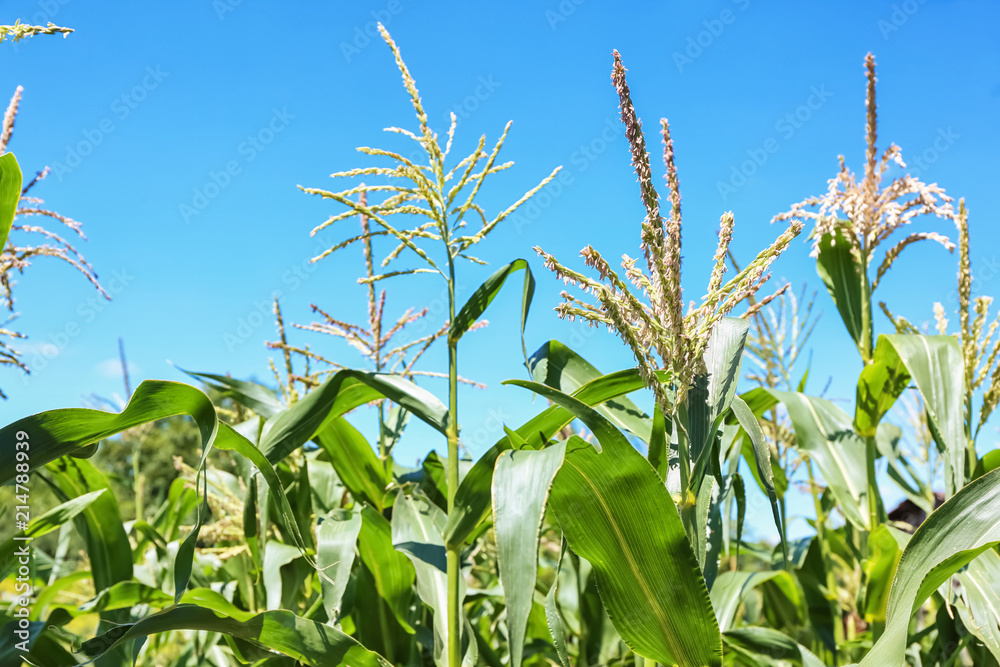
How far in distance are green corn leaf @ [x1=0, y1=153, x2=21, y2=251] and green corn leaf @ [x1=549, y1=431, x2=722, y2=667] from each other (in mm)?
1196

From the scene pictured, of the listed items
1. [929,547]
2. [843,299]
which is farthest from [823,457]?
[929,547]

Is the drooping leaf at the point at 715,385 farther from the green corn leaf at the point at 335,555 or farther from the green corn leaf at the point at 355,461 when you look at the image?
the green corn leaf at the point at 355,461

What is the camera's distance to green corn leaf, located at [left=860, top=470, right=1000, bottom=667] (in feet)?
3.72

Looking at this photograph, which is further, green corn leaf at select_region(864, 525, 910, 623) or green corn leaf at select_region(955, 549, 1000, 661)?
green corn leaf at select_region(864, 525, 910, 623)

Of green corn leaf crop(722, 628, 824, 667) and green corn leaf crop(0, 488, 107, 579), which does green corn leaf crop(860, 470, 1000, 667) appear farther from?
green corn leaf crop(0, 488, 107, 579)

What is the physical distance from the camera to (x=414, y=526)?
1.75 meters

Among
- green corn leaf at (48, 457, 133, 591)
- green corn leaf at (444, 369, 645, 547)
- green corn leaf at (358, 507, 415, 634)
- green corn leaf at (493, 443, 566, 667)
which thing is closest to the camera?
green corn leaf at (493, 443, 566, 667)

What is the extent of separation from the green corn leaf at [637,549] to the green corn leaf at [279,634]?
531mm

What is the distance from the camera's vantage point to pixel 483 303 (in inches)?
62.1

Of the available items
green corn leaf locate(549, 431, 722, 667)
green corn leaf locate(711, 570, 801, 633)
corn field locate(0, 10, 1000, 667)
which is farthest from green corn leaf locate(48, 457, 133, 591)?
green corn leaf locate(711, 570, 801, 633)

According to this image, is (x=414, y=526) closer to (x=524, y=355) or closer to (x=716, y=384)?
(x=524, y=355)

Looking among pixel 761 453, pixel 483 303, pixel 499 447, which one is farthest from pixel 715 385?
pixel 483 303

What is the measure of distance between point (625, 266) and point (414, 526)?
0.97m

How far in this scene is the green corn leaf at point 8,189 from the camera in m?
1.24
